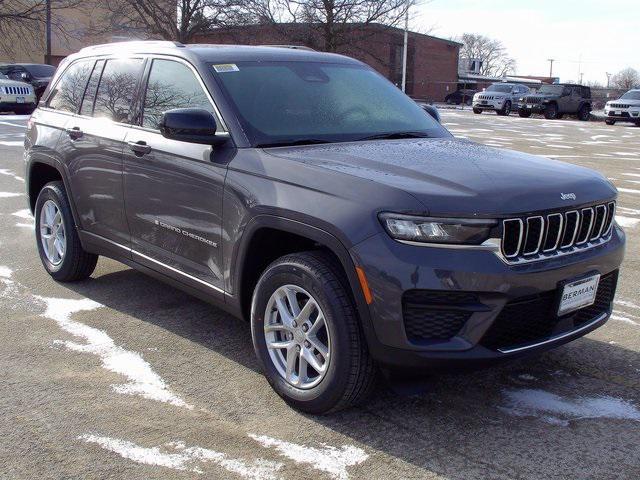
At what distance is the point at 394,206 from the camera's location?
3264 mm

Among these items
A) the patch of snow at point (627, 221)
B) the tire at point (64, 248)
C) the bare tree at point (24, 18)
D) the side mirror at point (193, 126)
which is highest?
the bare tree at point (24, 18)

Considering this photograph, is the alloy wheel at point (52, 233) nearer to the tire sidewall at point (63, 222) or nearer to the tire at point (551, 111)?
the tire sidewall at point (63, 222)

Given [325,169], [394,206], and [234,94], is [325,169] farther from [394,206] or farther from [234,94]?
[234,94]

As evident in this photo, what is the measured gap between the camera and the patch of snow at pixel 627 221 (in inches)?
332

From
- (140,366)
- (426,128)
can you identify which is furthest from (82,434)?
(426,128)

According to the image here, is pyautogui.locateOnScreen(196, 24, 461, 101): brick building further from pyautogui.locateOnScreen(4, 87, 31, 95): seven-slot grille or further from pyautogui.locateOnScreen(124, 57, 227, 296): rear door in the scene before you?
pyautogui.locateOnScreen(124, 57, 227, 296): rear door

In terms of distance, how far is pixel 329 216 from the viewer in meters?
3.43

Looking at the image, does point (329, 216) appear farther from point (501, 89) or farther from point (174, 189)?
point (501, 89)

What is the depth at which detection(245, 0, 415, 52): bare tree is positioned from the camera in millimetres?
43281

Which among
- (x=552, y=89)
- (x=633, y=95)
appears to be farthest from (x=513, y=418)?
(x=552, y=89)

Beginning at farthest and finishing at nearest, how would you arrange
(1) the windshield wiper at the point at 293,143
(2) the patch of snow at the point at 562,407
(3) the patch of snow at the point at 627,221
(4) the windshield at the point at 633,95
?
(4) the windshield at the point at 633,95, (3) the patch of snow at the point at 627,221, (1) the windshield wiper at the point at 293,143, (2) the patch of snow at the point at 562,407

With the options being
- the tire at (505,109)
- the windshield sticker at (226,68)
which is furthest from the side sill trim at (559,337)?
the tire at (505,109)

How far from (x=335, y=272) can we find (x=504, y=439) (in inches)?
42.5

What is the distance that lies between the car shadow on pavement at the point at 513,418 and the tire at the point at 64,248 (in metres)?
1.34
